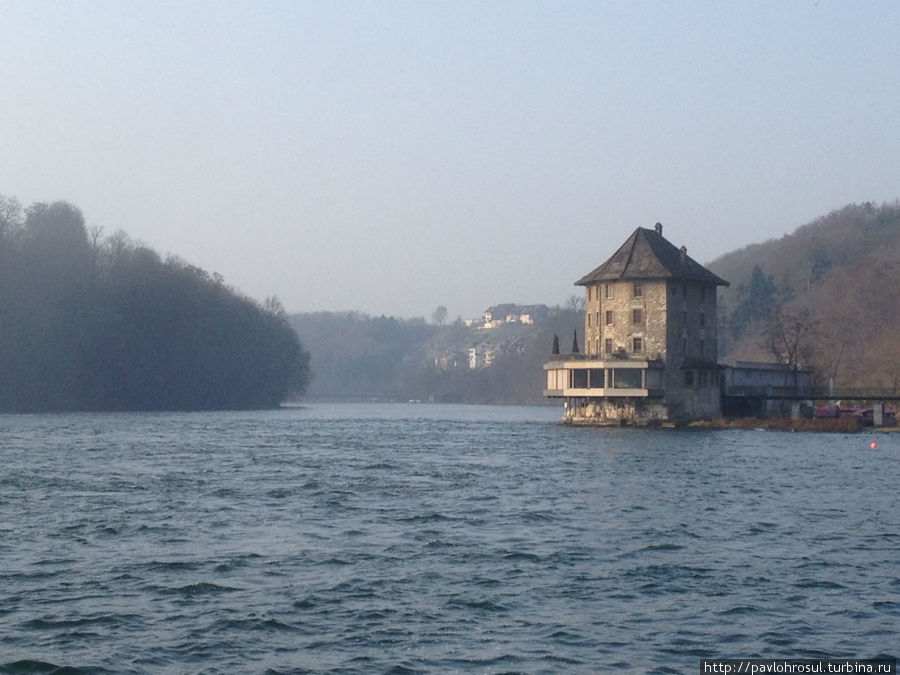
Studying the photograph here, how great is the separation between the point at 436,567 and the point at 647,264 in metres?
69.1

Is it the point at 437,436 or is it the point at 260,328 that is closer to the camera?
the point at 437,436

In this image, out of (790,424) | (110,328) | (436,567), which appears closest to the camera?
(436,567)

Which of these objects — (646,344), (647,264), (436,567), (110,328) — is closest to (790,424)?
(646,344)

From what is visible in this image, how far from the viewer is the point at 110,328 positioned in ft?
427

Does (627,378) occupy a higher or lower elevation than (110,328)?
lower

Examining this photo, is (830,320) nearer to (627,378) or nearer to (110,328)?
(627,378)

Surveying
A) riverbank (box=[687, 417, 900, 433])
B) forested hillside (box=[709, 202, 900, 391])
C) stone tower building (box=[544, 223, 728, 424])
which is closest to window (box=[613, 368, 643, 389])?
stone tower building (box=[544, 223, 728, 424])

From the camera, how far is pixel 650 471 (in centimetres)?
4700

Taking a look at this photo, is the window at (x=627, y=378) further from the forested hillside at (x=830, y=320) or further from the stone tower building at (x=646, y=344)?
the forested hillside at (x=830, y=320)

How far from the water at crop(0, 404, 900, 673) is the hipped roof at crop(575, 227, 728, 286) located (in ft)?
140

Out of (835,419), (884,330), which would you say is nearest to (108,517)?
(835,419)

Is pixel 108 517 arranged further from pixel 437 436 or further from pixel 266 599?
pixel 437 436

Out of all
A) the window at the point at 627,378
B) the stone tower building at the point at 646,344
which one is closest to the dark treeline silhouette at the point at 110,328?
the stone tower building at the point at 646,344

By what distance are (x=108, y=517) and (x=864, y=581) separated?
18.4 metres
